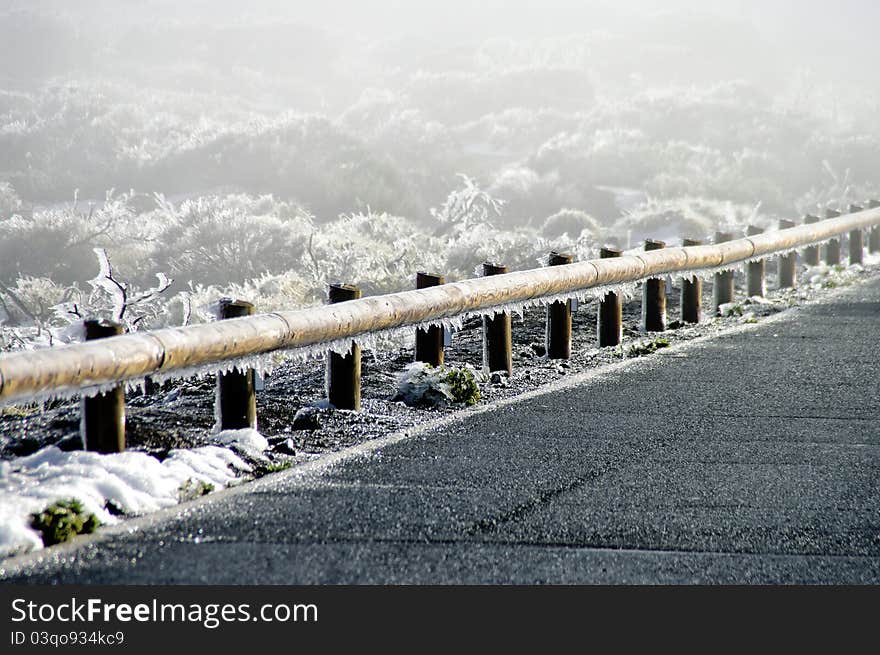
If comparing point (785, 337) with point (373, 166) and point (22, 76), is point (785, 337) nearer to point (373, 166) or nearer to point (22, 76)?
point (373, 166)

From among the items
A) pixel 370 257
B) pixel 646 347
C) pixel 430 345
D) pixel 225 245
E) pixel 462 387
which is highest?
pixel 430 345

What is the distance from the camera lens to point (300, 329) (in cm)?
637

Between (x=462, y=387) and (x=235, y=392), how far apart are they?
183 centimetres

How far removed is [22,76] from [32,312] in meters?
53.3

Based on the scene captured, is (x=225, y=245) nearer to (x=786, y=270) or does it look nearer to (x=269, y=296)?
(x=269, y=296)

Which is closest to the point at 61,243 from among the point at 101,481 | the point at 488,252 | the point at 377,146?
the point at 488,252

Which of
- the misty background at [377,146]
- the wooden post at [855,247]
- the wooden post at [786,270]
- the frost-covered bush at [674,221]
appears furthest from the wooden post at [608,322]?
the frost-covered bush at [674,221]

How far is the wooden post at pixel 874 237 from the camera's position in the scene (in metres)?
20.5

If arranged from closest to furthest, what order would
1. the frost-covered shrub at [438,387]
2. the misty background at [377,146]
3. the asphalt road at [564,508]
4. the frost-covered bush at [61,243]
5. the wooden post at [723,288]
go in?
the asphalt road at [564,508] → the frost-covered shrub at [438,387] → the wooden post at [723,288] → the misty background at [377,146] → the frost-covered bush at [61,243]

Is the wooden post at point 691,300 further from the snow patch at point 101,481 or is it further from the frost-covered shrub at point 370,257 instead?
the frost-covered shrub at point 370,257

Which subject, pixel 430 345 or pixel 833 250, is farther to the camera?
pixel 833 250

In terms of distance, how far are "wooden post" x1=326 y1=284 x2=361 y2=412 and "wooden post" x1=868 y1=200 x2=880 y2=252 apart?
1504 centimetres

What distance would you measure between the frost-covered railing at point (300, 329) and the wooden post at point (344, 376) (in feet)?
0.73

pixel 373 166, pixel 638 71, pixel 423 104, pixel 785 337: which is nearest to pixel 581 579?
pixel 785 337
